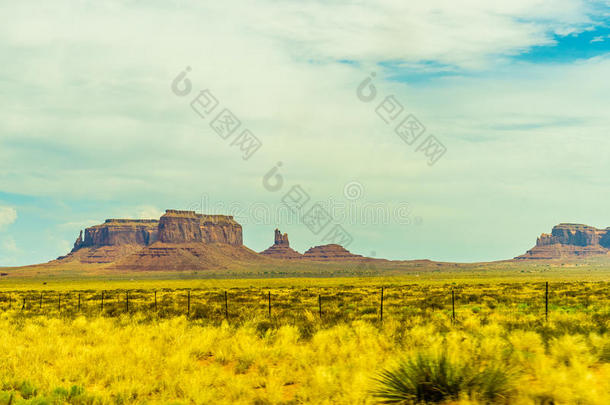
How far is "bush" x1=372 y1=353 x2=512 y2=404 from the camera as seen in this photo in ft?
28.4

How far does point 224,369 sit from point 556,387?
845 centimetres

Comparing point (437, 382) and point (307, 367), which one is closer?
point (437, 382)

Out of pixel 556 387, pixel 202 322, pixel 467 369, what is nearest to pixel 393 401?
pixel 467 369

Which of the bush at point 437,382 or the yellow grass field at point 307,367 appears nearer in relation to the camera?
the bush at point 437,382

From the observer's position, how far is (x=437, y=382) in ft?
29.6

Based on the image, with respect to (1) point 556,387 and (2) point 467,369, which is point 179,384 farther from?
(1) point 556,387

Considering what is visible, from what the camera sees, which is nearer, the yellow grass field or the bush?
the bush

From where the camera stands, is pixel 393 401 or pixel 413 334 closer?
pixel 393 401

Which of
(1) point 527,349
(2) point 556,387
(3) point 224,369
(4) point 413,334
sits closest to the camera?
(2) point 556,387

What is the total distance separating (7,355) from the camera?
588 inches

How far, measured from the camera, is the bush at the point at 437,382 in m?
8.66

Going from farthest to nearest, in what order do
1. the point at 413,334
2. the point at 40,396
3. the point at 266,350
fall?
1. the point at 413,334
2. the point at 266,350
3. the point at 40,396

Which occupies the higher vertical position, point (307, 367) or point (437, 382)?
point (437, 382)

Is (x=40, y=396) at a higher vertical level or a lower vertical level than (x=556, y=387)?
lower
